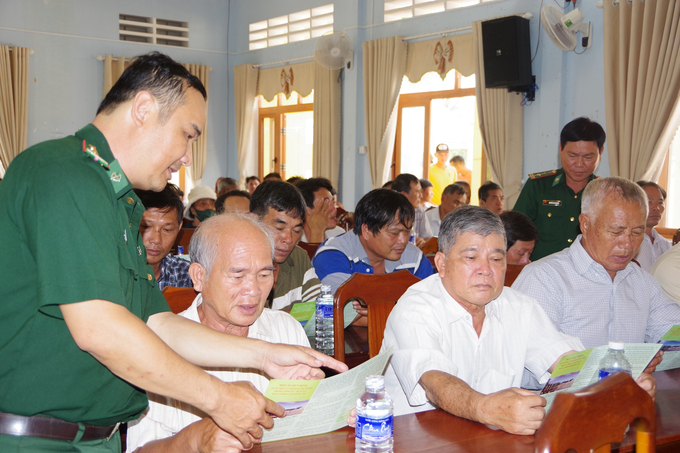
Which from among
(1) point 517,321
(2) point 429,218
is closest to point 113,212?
(1) point 517,321

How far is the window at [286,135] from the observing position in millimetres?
11008

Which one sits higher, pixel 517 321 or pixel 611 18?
pixel 611 18

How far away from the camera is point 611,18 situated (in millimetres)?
6398

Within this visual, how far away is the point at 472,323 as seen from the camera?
2.11 meters

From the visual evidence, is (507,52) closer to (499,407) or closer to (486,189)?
(486,189)

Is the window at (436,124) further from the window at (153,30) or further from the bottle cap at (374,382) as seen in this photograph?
the bottle cap at (374,382)

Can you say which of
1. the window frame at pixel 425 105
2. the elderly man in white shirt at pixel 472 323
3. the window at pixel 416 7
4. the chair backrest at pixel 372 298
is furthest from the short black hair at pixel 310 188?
the window at pixel 416 7

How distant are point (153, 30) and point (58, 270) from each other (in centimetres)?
1123

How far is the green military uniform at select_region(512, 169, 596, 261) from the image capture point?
4.09 metres

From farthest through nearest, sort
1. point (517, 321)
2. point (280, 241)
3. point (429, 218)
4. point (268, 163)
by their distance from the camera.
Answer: point (268, 163) → point (429, 218) → point (280, 241) → point (517, 321)

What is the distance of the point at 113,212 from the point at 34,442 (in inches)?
18.8

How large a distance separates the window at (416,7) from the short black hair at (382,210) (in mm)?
5154

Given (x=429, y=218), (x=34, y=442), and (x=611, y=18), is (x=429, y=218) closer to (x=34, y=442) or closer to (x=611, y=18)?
(x=611, y=18)

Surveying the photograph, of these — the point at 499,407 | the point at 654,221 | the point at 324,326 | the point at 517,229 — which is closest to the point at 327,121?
the point at 654,221
